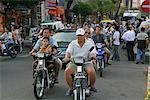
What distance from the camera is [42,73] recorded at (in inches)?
391

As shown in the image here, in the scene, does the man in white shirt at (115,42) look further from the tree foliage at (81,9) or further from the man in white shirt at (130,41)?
the tree foliage at (81,9)

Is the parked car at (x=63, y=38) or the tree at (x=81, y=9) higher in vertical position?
the tree at (x=81, y=9)

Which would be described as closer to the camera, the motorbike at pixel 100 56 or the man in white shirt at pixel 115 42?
the motorbike at pixel 100 56

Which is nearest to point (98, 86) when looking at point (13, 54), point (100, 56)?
point (100, 56)

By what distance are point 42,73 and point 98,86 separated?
2.65m

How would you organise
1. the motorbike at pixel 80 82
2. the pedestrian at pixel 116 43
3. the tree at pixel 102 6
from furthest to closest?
1. the tree at pixel 102 6
2. the pedestrian at pixel 116 43
3. the motorbike at pixel 80 82

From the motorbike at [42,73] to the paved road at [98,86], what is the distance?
0.88ft

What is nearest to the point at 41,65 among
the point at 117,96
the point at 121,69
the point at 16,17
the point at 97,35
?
the point at 117,96

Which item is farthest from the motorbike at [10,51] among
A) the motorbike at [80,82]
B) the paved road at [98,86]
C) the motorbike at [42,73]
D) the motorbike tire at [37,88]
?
the motorbike at [80,82]

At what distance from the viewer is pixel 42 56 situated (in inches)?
395

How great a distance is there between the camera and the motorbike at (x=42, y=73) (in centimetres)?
980

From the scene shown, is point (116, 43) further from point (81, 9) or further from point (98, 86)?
point (81, 9)

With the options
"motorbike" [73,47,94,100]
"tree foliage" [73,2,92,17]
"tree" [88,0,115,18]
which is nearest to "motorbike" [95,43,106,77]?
"motorbike" [73,47,94,100]

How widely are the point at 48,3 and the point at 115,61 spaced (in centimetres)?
3711
